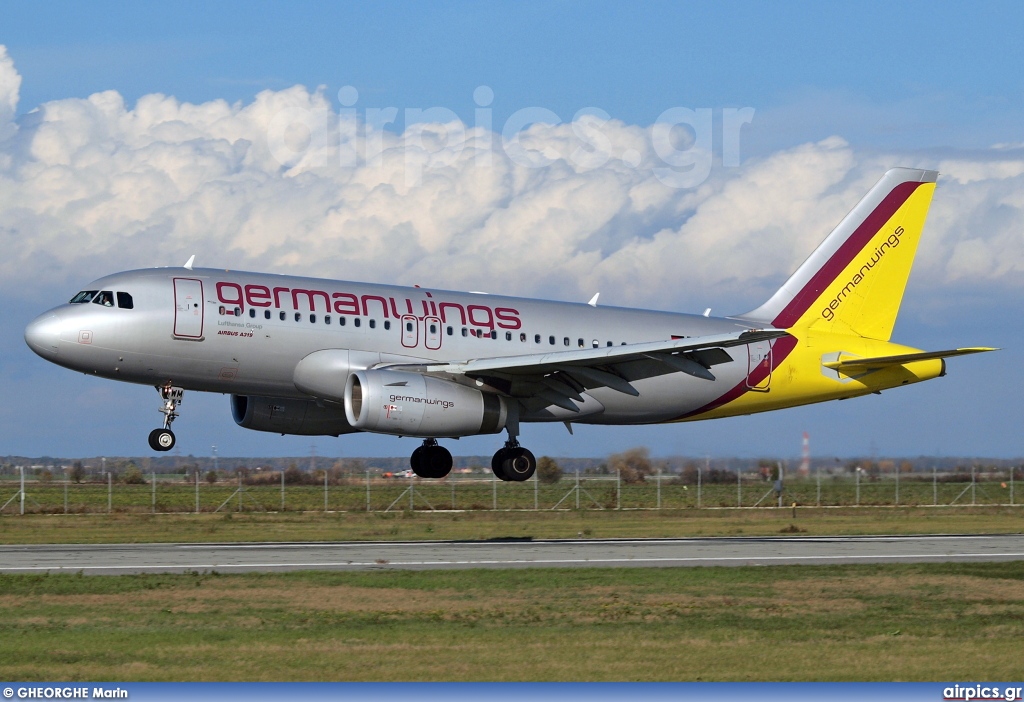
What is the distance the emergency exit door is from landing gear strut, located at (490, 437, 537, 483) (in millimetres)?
9210

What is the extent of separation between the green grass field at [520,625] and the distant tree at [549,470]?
1541 inches

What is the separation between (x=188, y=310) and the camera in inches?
1305

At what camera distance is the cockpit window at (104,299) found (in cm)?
3306

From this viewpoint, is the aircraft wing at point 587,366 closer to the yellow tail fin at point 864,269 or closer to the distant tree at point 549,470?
the yellow tail fin at point 864,269

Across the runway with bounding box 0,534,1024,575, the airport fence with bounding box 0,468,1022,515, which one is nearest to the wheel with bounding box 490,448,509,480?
the runway with bounding box 0,534,1024,575

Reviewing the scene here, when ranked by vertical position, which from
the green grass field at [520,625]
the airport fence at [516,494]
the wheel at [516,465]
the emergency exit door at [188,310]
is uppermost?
the emergency exit door at [188,310]

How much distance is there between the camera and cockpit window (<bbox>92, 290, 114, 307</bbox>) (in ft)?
108

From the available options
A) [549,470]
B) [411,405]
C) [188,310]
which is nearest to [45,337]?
[188,310]

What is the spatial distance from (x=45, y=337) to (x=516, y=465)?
12.9 m

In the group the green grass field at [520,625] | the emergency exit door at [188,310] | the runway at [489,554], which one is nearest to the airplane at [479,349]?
the emergency exit door at [188,310]

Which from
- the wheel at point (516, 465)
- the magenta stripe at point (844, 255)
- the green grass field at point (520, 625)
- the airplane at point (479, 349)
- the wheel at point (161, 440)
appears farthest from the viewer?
the magenta stripe at point (844, 255)

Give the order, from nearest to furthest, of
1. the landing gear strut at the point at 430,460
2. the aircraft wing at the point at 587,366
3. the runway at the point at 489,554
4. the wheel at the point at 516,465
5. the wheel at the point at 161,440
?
the runway at the point at 489,554
the aircraft wing at the point at 587,366
the wheel at the point at 161,440
the wheel at the point at 516,465
the landing gear strut at the point at 430,460

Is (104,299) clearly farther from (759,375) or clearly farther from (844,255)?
(844,255)

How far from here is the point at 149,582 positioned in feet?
84.2
